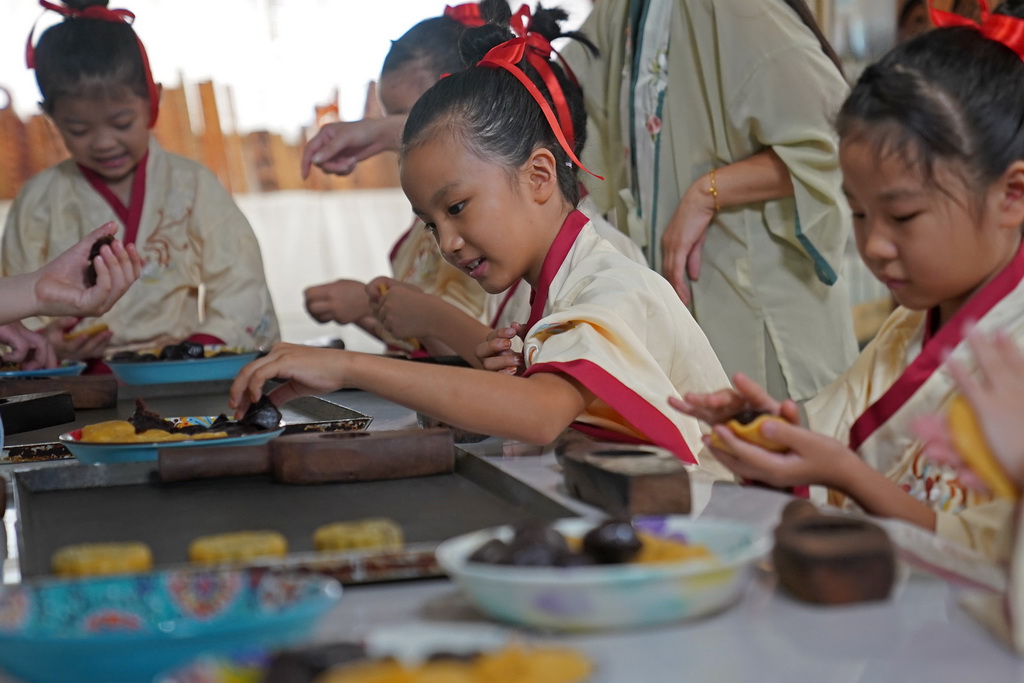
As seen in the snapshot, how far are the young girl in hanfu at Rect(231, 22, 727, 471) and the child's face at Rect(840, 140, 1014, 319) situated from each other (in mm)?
305

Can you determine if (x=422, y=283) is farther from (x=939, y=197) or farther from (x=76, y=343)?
(x=939, y=197)

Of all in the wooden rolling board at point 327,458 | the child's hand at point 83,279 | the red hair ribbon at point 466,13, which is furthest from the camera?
the red hair ribbon at point 466,13

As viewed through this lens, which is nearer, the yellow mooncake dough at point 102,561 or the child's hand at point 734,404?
the yellow mooncake dough at point 102,561

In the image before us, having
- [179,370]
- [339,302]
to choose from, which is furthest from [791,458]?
[339,302]

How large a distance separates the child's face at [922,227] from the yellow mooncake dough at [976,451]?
1.20ft

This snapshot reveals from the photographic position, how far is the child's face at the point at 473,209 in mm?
1538

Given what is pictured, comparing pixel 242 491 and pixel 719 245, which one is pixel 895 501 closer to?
pixel 242 491

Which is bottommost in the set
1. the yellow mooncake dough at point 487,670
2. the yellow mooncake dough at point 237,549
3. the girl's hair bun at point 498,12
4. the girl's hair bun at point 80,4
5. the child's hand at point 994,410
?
the yellow mooncake dough at point 237,549

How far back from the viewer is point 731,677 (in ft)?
1.91

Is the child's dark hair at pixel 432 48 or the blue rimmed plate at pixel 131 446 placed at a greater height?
the child's dark hair at pixel 432 48

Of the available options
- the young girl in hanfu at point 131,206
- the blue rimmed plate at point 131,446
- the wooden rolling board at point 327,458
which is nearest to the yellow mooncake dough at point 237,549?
the wooden rolling board at point 327,458

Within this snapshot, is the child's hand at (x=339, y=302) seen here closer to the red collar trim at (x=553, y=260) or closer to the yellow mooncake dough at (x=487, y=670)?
the red collar trim at (x=553, y=260)

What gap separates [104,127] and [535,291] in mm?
1428

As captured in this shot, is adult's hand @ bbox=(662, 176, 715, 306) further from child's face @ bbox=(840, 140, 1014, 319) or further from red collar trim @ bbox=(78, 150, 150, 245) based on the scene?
red collar trim @ bbox=(78, 150, 150, 245)
